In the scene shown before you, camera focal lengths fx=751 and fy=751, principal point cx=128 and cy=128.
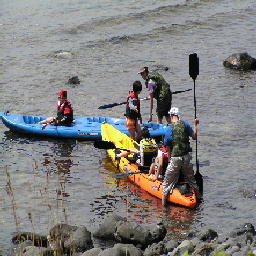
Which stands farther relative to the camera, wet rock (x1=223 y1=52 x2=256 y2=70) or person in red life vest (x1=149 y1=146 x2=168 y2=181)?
wet rock (x1=223 y1=52 x2=256 y2=70)

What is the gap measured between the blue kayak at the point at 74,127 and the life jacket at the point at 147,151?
245 cm

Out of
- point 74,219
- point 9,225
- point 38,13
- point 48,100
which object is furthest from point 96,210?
point 38,13

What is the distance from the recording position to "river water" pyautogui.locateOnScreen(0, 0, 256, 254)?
13.1m

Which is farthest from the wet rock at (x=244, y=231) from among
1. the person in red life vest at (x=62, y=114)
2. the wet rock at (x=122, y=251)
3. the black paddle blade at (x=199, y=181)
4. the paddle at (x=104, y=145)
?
the person in red life vest at (x=62, y=114)

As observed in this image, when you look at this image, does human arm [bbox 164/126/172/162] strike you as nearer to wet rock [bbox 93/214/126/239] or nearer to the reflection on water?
the reflection on water

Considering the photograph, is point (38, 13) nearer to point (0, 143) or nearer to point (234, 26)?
point (234, 26)

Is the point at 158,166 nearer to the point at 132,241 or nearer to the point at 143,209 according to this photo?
the point at 143,209

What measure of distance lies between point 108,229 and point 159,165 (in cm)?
231

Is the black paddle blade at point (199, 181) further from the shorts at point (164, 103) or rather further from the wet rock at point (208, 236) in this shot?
the shorts at point (164, 103)

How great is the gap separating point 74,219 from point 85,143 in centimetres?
452

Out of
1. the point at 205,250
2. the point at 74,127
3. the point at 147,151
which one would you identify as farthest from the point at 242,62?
the point at 205,250

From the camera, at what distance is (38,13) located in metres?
31.9

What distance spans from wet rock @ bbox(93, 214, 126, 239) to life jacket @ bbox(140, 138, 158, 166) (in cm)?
258

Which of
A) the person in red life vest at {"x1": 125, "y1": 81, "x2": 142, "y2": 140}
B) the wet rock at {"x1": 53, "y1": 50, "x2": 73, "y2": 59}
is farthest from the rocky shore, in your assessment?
the wet rock at {"x1": 53, "y1": 50, "x2": 73, "y2": 59}
